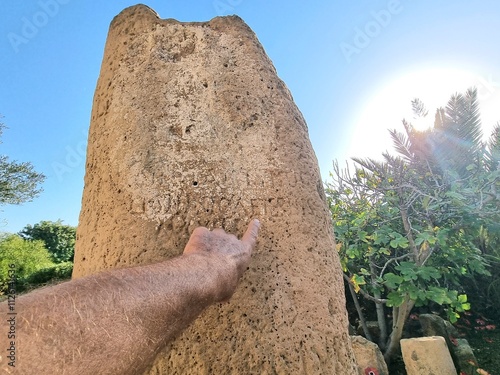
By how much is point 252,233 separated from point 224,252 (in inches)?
7.5

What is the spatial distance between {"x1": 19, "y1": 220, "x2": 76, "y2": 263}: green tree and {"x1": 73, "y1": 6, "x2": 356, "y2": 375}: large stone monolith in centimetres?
1967

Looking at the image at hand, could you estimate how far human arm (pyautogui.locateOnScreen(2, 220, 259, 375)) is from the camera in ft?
1.67

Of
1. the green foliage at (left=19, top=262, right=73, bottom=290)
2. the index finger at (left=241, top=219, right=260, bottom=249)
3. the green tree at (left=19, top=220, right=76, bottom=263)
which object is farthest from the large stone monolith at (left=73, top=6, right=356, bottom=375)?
the green tree at (left=19, top=220, right=76, bottom=263)

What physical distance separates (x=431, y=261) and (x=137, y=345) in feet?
15.1

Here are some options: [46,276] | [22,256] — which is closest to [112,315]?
[46,276]

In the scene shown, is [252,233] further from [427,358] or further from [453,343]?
[453,343]

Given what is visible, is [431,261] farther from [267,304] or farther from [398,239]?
[267,304]

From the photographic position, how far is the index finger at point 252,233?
3.36ft

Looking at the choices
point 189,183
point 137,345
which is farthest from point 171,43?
point 137,345

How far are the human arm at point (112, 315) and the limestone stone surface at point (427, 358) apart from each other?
3413mm

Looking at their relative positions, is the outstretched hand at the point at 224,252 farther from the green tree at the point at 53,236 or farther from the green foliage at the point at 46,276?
the green tree at the point at 53,236

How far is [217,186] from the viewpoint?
1.17m

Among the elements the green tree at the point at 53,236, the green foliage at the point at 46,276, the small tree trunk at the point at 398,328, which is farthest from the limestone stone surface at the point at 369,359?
the green tree at the point at 53,236

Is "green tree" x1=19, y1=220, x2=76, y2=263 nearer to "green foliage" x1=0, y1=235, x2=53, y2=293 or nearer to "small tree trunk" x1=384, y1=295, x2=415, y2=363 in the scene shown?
"green foliage" x1=0, y1=235, x2=53, y2=293
